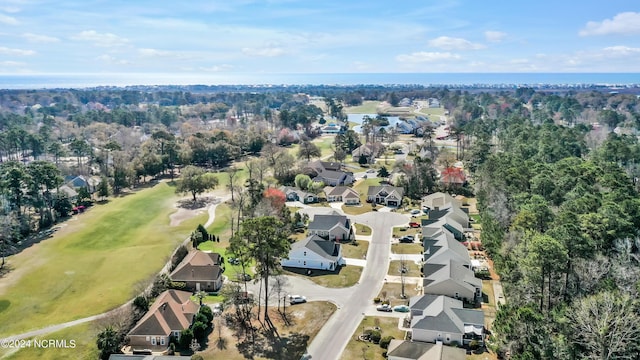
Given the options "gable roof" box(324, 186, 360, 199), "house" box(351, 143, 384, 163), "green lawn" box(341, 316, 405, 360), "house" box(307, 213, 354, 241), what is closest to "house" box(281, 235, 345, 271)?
"house" box(307, 213, 354, 241)

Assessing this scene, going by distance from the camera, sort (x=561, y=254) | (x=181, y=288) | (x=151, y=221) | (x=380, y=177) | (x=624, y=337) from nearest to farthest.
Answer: (x=624, y=337), (x=561, y=254), (x=181, y=288), (x=151, y=221), (x=380, y=177)

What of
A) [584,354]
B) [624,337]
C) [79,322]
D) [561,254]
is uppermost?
[561,254]

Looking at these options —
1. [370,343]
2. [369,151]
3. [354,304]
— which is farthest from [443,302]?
[369,151]

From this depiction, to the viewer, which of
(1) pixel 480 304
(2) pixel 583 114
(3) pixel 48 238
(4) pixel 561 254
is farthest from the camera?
(2) pixel 583 114

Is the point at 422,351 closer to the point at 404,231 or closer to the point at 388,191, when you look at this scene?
the point at 404,231

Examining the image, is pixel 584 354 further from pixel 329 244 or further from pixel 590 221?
pixel 329 244

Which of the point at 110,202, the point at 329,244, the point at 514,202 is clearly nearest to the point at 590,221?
the point at 514,202

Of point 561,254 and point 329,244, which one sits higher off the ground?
point 561,254
